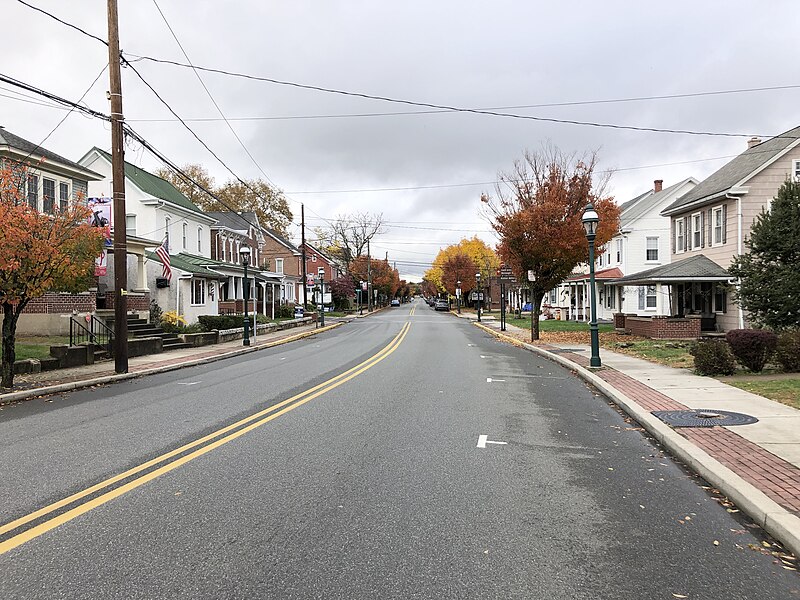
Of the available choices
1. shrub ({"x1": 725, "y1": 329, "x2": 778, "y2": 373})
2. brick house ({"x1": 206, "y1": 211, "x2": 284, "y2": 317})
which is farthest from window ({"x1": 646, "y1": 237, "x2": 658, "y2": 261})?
shrub ({"x1": 725, "y1": 329, "x2": 778, "y2": 373})

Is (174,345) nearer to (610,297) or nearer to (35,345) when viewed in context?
(35,345)

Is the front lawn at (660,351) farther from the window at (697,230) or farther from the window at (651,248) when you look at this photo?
the window at (651,248)

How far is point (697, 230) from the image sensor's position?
29.2m

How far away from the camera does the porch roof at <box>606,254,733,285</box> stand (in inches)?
1003

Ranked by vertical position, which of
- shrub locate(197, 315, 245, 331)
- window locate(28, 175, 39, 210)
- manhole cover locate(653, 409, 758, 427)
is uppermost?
window locate(28, 175, 39, 210)

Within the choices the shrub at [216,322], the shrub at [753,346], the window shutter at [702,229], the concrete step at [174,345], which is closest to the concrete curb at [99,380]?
the concrete step at [174,345]

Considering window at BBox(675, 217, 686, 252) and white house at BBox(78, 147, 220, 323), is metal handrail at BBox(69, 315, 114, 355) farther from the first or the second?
window at BBox(675, 217, 686, 252)

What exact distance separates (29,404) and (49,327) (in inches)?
450

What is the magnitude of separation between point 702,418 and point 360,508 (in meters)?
5.92

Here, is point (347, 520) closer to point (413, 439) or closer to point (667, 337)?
point (413, 439)

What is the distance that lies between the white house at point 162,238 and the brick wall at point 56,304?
3.85m

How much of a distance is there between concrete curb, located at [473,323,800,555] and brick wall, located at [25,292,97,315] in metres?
19.7

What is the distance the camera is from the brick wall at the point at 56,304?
21844mm

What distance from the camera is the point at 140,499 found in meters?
5.59
